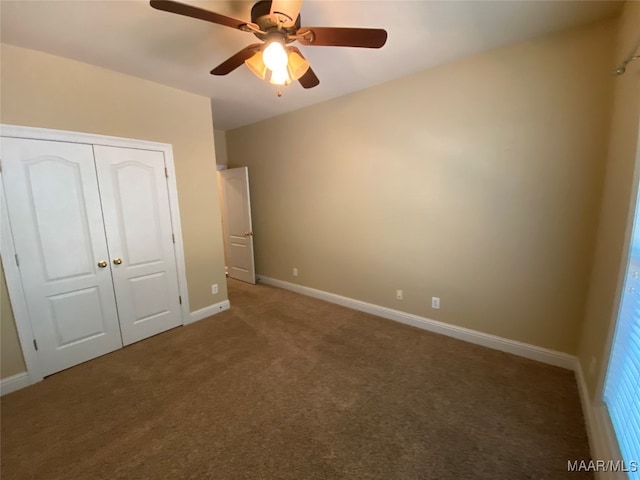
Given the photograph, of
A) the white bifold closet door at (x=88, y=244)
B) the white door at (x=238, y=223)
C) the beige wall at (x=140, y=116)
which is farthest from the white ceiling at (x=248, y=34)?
the white door at (x=238, y=223)

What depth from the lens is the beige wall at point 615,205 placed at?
1.46 meters

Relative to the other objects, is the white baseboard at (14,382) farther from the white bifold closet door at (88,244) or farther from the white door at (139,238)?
the white door at (139,238)

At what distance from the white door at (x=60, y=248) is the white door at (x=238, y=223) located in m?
2.11

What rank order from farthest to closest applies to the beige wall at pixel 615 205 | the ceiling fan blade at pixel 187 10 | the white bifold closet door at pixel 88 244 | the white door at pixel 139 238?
the white door at pixel 139 238 < the white bifold closet door at pixel 88 244 < the beige wall at pixel 615 205 < the ceiling fan blade at pixel 187 10

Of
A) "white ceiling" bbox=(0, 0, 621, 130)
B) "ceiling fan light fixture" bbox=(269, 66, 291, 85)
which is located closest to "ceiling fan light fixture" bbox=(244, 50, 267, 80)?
"ceiling fan light fixture" bbox=(269, 66, 291, 85)

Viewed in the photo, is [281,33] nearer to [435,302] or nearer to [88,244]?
[88,244]

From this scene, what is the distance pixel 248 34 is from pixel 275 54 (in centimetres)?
68

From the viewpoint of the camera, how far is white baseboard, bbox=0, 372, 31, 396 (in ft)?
6.90

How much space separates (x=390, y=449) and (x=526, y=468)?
725mm

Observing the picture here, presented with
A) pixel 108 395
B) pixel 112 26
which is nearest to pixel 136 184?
pixel 112 26

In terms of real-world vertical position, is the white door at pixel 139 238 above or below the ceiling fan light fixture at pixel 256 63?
below

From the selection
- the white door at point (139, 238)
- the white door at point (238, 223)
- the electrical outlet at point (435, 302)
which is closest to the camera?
the white door at point (139, 238)

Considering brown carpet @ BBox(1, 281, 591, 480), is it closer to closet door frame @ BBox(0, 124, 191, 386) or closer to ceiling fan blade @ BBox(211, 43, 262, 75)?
closet door frame @ BBox(0, 124, 191, 386)

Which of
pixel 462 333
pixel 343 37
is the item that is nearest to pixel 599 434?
pixel 462 333
